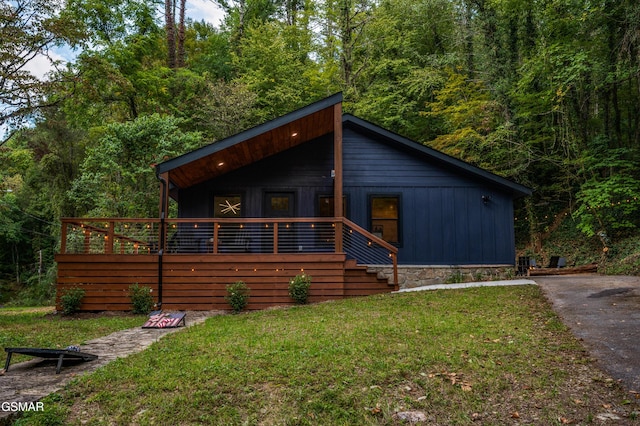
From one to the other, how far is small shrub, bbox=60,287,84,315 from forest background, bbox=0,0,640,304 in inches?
174

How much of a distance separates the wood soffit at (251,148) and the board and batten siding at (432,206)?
4.13 ft

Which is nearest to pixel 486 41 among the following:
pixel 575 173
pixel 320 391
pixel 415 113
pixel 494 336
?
pixel 415 113

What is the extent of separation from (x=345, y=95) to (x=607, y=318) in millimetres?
16175

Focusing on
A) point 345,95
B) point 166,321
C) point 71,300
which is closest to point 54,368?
point 166,321

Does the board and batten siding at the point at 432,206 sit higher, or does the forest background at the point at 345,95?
the forest background at the point at 345,95

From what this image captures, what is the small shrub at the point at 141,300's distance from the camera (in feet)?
29.1

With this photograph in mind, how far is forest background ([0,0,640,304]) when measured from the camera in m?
12.4

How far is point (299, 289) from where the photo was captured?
29.6ft

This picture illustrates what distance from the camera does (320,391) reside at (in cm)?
369

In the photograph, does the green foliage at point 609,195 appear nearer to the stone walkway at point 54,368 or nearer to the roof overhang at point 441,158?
the roof overhang at point 441,158

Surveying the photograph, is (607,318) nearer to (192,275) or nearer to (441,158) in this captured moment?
(441,158)

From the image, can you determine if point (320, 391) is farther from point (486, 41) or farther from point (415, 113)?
point (486, 41)

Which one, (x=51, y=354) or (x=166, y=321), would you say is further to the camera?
(x=166, y=321)

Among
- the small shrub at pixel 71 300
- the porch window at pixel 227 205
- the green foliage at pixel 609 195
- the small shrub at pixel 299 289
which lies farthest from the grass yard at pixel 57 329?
the green foliage at pixel 609 195
